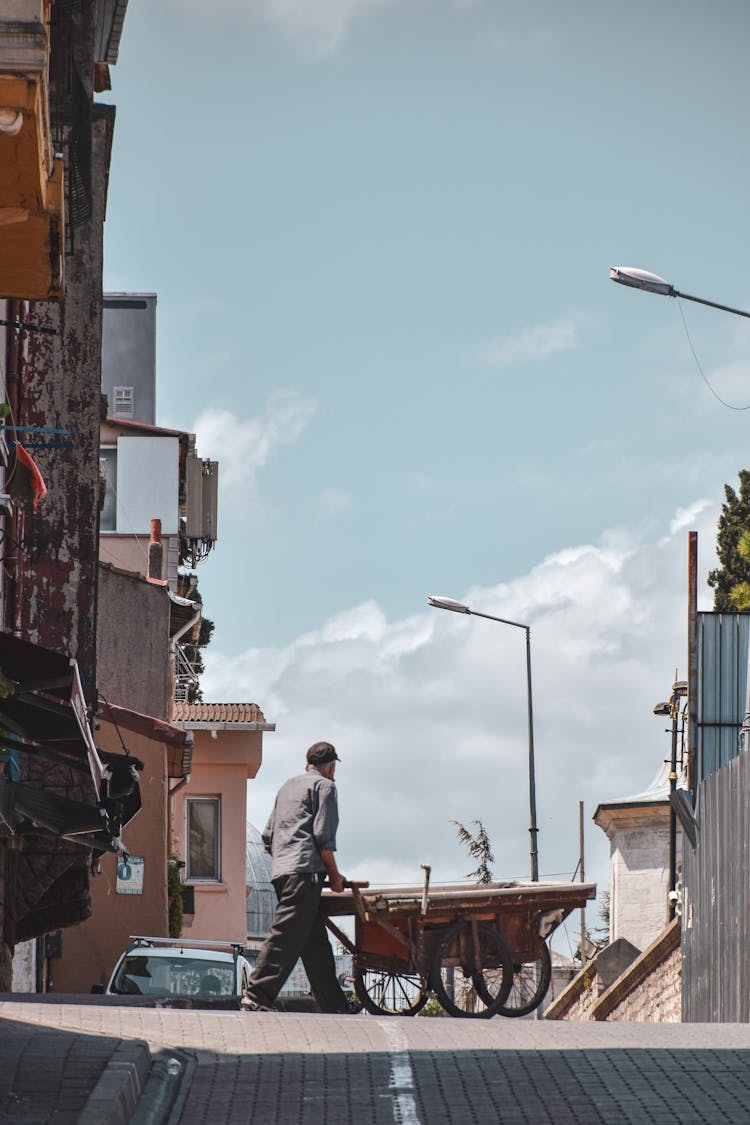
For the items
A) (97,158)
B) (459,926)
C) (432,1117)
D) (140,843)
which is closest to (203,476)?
(140,843)

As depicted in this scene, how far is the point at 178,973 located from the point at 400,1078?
43.0 feet

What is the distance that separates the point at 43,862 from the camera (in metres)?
18.7

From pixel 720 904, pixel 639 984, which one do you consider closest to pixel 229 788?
pixel 639 984

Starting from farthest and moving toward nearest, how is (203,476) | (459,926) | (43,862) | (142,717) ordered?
(203,476)
(142,717)
(43,862)
(459,926)

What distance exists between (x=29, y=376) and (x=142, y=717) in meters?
13.0

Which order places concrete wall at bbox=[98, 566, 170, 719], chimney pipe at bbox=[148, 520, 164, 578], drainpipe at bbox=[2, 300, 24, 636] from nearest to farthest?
drainpipe at bbox=[2, 300, 24, 636] → concrete wall at bbox=[98, 566, 170, 719] → chimney pipe at bbox=[148, 520, 164, 578]

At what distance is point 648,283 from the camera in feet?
74.5

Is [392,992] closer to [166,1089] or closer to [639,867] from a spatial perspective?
[166,1089]

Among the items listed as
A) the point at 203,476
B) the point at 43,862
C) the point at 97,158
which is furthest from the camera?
the point at 203,476

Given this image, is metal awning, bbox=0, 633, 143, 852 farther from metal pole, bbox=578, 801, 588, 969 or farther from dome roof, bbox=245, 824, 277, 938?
dome roof, bbox=245, 824, 277, 938

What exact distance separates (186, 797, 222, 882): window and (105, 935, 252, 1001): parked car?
2357 cm

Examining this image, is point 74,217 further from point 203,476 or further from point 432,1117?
point 203,476

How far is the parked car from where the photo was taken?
74.6 feet

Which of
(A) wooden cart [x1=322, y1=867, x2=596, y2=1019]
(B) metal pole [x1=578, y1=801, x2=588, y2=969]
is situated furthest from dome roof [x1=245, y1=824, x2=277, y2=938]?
(A) wooden cart [x1=322, y1=867, x2=596, y2=1019]
